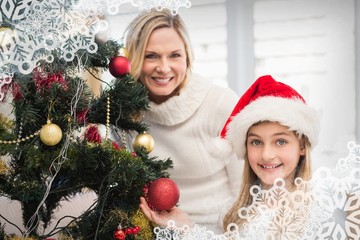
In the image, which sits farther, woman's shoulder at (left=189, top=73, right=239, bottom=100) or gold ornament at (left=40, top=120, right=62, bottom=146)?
woman's shoulder at (left=189, top=73, right=239, bottom=100)

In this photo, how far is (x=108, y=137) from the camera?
1.31 meters

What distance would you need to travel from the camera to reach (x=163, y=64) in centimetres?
129

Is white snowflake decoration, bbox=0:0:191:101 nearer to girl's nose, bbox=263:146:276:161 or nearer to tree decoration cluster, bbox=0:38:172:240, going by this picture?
tree decoration cluster, bbox=0:38:172:240

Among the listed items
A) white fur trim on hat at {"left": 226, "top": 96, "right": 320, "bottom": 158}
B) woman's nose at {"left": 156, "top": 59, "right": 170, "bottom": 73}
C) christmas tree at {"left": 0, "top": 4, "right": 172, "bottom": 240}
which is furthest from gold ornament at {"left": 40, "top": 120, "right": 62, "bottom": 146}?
white fur trim on hat at {"left": 226, "top": 96, "right": 320, "bottom": 158}

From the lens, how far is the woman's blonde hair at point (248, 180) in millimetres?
1225

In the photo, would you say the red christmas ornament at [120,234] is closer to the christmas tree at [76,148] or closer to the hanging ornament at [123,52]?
the christmas tree at [76,148]

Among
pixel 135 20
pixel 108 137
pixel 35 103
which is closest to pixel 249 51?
pixel 135 20

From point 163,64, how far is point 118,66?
0.11 metres

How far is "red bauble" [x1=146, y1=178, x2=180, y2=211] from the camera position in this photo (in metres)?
1.23

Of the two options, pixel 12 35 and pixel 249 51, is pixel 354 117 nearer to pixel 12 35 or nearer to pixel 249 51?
pixel 249 51

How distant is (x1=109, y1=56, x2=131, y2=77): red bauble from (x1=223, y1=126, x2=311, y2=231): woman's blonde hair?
1.08 feet

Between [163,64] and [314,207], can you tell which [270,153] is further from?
[163,64]

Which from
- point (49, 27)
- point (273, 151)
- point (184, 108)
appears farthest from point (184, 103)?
point (49, 27)

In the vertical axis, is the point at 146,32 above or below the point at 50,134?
above
